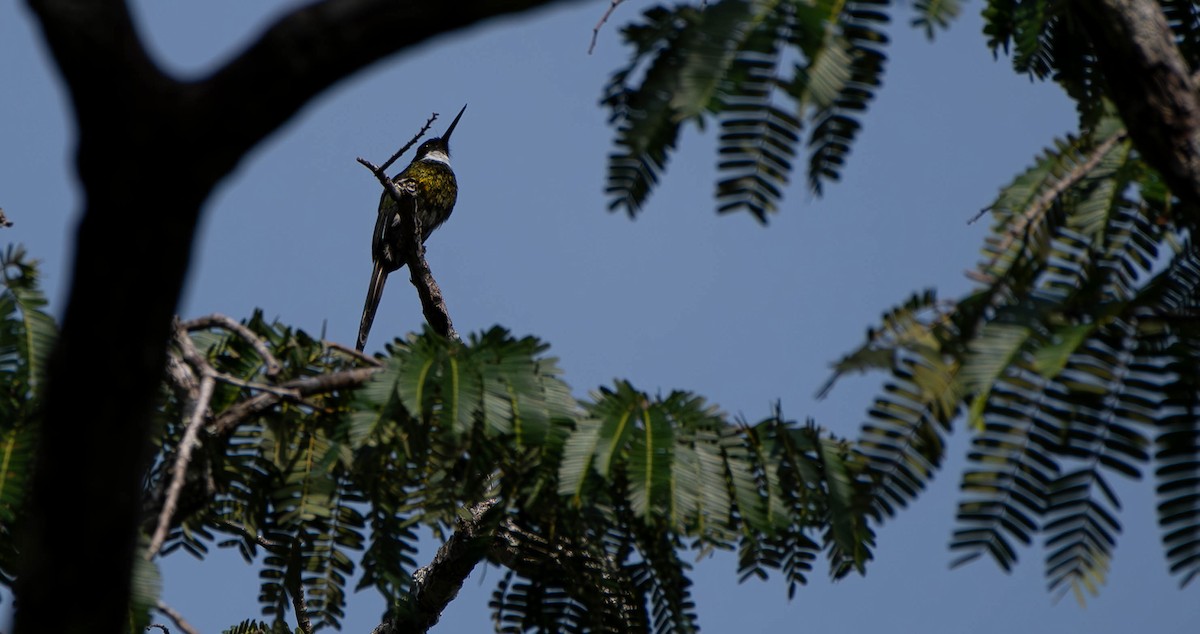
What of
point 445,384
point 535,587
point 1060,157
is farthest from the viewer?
point 535,587

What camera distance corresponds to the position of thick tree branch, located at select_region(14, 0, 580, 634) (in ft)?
5.69

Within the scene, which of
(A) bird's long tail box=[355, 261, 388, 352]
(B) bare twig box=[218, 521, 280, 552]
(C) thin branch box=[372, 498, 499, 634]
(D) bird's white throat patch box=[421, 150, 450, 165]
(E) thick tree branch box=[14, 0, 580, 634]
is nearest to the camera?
(E) thick tree branch box=[14, 0, 580, 634]

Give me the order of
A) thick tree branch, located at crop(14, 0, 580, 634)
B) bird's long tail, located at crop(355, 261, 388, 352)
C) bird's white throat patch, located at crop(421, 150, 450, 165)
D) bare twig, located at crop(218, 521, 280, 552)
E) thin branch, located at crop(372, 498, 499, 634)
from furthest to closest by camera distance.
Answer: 1. bird's white throat patch, located at crop(421, 150, 450, 165)
2. bird's long tail, located at crop(355, 261, 388, 352)
3. thin branch, located at crop(372, 498, 499, 634)
4. bare twig, located at crop(218, 521, 280, 552)
5. thick tree branch, located at crop(14, 0, 580, 634)

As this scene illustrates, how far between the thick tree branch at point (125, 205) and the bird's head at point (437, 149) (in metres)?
9.42

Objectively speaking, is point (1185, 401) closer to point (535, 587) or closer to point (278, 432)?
point (535, 587)

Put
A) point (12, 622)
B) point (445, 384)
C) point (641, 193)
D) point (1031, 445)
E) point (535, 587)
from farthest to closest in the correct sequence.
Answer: point (535, 587), point (445, 384), point (641, 193), point (1031, 445), point (12, 622)

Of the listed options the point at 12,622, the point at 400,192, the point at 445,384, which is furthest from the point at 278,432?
the point at 400,192

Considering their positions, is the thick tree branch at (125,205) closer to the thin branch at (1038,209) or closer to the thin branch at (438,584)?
the thin branch at (1038,209)

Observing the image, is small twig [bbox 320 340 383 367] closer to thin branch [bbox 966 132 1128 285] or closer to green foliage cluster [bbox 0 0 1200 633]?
green foliage cluster [bbox 0 0 1200 633]

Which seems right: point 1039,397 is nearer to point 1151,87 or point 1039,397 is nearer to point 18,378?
point 1151,87

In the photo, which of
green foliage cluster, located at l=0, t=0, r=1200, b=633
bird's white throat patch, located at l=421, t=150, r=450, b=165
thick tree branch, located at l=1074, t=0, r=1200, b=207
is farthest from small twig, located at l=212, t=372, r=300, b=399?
bird's white throat patch, located at l=421, t=150, r=450, b=165

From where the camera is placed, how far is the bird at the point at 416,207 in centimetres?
888

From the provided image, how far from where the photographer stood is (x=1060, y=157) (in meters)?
2.77

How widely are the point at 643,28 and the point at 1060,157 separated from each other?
100 centimetres
